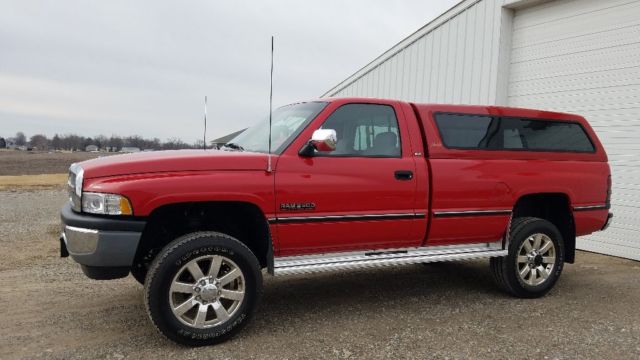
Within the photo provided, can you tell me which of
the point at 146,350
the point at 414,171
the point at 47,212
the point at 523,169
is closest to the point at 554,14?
the point at 523,169

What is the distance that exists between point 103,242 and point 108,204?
27cm

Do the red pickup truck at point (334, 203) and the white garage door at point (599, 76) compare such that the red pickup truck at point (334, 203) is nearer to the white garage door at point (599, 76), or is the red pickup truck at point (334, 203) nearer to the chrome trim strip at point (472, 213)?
the chrome trim strip at point (472, 213)

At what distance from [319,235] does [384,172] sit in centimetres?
79

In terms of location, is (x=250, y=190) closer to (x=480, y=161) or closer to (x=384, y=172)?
(x=384, y=172)

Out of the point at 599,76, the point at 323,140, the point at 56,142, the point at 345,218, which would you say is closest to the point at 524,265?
the point at 345,218

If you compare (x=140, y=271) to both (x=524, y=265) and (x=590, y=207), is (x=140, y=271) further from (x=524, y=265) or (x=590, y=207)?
(x=590, y=207)

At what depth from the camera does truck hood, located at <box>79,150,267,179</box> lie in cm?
356

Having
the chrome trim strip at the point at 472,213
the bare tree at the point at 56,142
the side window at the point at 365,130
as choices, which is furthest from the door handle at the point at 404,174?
the bare tree at the point at 56,142

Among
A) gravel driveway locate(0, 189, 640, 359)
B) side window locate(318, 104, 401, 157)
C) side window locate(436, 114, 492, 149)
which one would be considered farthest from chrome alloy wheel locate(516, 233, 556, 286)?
side window locate(318, 104, 401, 157)

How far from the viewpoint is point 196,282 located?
3734 mm

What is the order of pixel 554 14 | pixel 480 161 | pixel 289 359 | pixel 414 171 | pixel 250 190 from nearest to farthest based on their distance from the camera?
pixel 289 359 → pixel 250 190 → pixel 414 171 → pixel 480 161 → pixel 554 14

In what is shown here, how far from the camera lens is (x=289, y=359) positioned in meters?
3.54

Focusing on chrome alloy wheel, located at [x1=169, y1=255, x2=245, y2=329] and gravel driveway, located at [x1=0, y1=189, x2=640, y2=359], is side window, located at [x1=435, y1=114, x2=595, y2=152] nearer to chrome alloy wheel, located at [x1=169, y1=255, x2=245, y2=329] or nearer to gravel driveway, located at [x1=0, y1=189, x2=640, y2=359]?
gravel driveway, located at [x1=0, y1=189, x2=640, y2=359]

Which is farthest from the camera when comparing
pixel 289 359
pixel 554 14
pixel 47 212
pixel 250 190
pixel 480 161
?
pixel 47 212
